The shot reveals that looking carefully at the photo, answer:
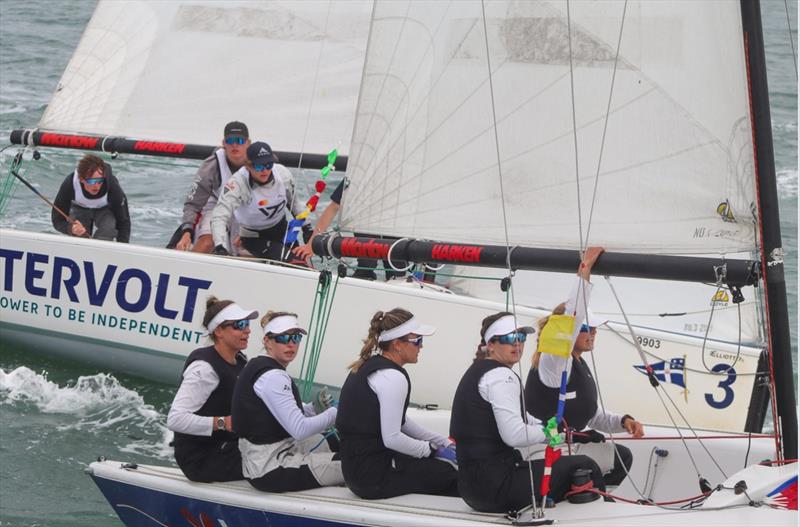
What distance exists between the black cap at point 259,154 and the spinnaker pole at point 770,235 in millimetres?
3475

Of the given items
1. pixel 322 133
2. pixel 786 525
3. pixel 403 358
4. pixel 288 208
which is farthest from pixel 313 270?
pixel 786 525

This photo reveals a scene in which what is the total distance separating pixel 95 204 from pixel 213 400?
3.83 metres

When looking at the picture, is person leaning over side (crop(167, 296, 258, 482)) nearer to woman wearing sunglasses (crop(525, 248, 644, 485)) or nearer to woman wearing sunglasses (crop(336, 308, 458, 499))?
woman wearing sunglasses (crop(336, 308, 458, 499))

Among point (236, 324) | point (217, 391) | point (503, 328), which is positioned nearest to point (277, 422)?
point (217, 391)

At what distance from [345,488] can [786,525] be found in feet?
5.80

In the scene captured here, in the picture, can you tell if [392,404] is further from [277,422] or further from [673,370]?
[673,370]

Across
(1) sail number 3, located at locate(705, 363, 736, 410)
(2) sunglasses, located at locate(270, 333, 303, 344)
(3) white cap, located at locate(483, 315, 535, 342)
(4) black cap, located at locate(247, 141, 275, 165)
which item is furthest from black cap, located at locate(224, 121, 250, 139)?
(3) white cap, located at locate(483, 315, 535, 342)

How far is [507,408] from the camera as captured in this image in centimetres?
513

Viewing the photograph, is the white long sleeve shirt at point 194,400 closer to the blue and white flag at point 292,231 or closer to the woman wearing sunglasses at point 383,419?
the woman wearing sunglasses at point 383,419

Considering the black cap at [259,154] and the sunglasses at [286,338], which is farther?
the black cap at [259,154]

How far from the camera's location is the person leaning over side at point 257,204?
832cm

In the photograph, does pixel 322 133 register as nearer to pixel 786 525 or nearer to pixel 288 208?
pixel 288 208

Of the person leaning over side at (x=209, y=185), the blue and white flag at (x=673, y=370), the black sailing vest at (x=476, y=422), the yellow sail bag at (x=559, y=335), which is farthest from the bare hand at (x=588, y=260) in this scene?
the person leaning over side at (x=209, y=185)

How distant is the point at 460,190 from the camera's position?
20.1 feet
